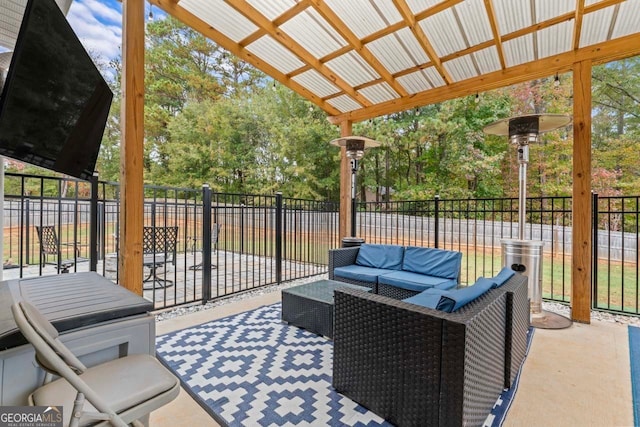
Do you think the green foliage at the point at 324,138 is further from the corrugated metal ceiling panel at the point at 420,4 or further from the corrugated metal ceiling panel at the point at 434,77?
the corrugated metal ceiling panel at the point at 420,4

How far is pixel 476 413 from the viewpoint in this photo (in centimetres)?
161

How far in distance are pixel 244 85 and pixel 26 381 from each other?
48.3 ft

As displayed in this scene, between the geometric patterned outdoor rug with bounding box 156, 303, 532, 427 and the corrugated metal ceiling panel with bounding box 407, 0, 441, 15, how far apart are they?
3.62 m

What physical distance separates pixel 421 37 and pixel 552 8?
1.27 meters

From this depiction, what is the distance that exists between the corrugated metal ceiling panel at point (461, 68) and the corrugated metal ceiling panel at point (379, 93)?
0.89m

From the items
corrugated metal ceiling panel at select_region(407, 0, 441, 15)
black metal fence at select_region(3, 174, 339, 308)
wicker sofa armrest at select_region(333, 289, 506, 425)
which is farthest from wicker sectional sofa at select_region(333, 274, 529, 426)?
corrugated metal ceiling panel at select_region(407, 0, 441, 15)

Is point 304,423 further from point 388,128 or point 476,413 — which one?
point 388,128

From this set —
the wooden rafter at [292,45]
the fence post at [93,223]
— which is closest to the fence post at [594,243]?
the wooden rafter at [292,45]

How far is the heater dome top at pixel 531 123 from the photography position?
10.8 feet

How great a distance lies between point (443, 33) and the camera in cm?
352

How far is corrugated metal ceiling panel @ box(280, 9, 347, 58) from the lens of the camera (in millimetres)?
3475

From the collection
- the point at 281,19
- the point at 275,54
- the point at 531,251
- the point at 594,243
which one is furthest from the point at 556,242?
the point at 281,19

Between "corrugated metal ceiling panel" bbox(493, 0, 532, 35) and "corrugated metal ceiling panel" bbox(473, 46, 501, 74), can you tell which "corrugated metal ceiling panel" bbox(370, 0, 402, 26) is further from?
"corrugated metal ceiling panel" bbox(473, 46, 501, 74)

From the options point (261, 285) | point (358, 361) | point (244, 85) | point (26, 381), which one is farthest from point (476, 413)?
point (244, 85)
